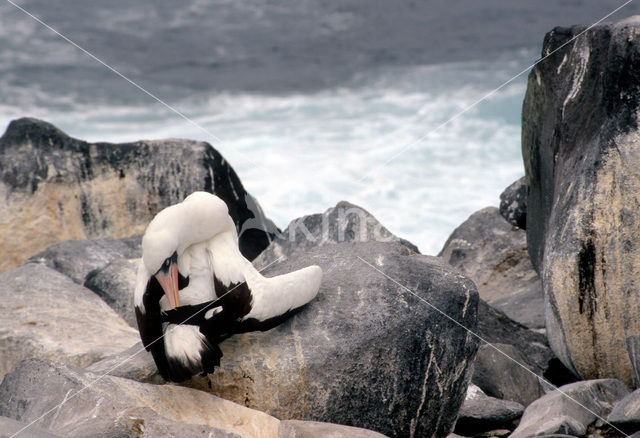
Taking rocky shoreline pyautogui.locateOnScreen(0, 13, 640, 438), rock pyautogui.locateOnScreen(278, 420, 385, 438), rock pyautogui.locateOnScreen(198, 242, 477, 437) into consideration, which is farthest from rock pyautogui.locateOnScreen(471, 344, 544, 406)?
rock pyautogui.locateOnScreen(278, 420, 385, 438)

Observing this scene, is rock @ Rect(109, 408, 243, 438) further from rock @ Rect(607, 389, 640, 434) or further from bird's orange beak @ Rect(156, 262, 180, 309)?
rock @ Rect(607, 389, 640, 434)

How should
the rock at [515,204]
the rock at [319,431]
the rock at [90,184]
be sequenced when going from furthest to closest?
the rock at [90,184], the rock at [515,204], the rock at [319,431]

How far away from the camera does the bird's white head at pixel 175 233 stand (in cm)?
528

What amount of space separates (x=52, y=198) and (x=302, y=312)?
807 centimetres

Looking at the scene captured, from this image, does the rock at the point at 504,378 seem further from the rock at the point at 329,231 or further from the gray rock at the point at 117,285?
the gray rock at the point at 117,285

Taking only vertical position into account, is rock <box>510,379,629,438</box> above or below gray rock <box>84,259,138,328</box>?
below

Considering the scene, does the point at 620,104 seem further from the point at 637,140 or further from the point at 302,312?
the point at 302,312

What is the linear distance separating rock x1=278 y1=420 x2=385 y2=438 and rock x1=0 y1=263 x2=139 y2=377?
8.13ft

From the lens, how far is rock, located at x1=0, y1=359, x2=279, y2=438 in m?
4.73

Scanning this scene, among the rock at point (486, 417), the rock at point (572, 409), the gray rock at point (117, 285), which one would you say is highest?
the gray rock at point (117, 285)

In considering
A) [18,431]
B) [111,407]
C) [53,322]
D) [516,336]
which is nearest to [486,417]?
[516,336]

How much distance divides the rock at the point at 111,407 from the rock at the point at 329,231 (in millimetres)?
3908

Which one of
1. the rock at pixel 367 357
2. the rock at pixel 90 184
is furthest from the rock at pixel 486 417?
the rock at pixel 90 184

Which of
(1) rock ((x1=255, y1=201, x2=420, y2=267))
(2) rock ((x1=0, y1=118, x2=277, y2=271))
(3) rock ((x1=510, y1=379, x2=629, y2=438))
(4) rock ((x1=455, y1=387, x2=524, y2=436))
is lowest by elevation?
(4) rock ((x1=455, y1=387, x2=524, y2=436))
